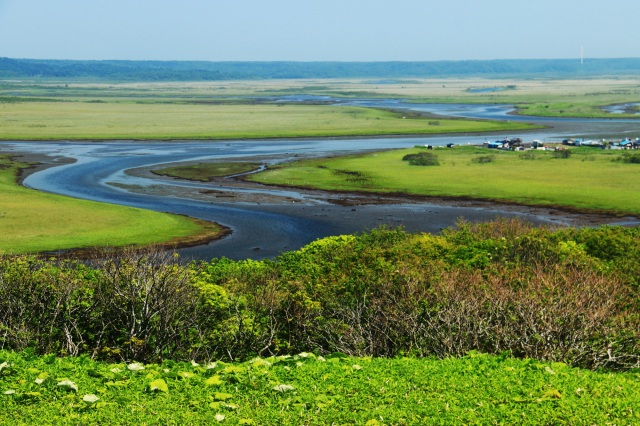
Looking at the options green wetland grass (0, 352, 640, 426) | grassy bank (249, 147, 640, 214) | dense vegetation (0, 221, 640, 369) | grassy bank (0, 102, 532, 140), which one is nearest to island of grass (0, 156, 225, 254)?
grassy bank (249, 147, 640, 214)

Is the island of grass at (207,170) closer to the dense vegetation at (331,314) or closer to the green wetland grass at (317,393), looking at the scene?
the dense vegetation at (331,314)

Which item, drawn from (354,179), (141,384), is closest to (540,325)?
(141,384)

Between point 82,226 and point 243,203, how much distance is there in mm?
18393

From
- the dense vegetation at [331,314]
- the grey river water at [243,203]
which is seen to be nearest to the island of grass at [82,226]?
the grey river water at [243,203]

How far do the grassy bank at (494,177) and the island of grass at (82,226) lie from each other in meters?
24.3

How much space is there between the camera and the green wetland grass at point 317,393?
1878 cm

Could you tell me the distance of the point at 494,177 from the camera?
9500cm

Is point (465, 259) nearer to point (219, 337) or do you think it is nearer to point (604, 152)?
point (219, 337)

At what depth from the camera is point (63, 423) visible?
60.3ft

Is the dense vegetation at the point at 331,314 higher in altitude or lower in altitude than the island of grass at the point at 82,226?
higher

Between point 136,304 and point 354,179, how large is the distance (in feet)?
219

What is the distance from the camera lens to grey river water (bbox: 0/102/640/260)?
217 feet

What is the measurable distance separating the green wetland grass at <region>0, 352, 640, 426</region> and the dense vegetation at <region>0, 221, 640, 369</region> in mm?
2870

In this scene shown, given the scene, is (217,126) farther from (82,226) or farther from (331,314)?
(331,314)
